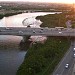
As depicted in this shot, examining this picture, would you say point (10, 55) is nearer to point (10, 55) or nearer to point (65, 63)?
point (10, 55)

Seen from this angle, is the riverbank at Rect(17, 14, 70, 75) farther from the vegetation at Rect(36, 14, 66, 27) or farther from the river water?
the vegetation at Rect(36, 14, 66, 27)

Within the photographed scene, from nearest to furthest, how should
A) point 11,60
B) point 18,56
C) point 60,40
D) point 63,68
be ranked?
point 63,68, point 11,60, point 18,56, point 60,40

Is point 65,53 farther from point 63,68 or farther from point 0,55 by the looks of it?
point 0,55

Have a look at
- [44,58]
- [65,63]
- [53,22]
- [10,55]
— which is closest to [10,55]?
[10,55]

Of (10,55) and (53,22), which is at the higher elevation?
(10,55)

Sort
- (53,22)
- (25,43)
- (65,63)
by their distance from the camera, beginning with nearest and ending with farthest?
(65,63), (25,43), (53,22)

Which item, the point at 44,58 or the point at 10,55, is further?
the point at 10,55

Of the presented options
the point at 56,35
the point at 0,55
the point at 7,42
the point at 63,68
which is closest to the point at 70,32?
the point at 56,35

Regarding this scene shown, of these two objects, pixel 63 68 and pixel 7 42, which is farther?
pixel 7 42

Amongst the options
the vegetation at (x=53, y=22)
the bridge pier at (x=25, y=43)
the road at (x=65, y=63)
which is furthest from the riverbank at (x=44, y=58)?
the vegetation at (x=53, y=22)

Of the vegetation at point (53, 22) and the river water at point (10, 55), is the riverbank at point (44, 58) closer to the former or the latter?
the river water at point (10, 55)

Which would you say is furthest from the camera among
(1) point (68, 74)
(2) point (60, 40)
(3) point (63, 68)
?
(2) point (60, 40)
